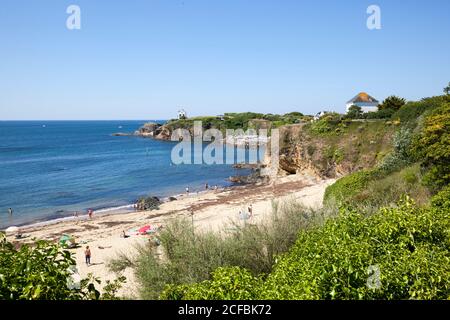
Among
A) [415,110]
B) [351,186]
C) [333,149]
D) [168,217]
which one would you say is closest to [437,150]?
[351,186]

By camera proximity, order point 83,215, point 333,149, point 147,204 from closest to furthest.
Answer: point 83,215 < point 147,204 < point 333,149

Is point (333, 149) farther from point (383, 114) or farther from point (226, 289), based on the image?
point (226, 289)

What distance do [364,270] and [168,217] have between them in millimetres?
24157

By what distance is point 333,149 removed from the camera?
40844 mm

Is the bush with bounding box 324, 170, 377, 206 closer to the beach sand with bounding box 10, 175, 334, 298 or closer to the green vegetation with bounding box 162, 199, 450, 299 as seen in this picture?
the beach sand with bounding box 10, 175, 334, 298

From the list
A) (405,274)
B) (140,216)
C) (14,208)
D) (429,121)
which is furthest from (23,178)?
(405,274)

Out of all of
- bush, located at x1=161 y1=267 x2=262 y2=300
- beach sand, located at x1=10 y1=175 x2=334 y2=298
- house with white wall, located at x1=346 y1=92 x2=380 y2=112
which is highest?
house with white wall, located at x1=346 y1=92 x2=380 y2=112

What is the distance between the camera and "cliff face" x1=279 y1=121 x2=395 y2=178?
1438 inches

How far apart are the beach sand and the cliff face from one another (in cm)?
237

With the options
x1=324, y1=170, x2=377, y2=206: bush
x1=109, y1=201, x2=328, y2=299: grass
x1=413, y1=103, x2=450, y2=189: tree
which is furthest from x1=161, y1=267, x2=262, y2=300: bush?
x1=324, y1=170, x2=377, y2=206: bush

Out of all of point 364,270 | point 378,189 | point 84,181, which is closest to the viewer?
point 364,270

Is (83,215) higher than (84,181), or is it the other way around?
(84,181)

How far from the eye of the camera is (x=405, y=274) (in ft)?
19.5

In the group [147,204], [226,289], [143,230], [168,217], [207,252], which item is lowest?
[147,204]
